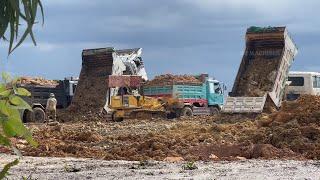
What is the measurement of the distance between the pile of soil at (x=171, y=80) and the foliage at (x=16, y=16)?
3227cm

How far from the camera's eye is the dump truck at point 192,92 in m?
35.1

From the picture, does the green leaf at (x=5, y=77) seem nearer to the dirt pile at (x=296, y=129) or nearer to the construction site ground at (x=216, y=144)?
the construction site ground at (x=216, y=144)

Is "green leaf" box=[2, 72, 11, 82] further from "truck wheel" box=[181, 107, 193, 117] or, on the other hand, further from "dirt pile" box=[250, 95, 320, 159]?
"truck wheel" box=[181, 107, 193, 117]

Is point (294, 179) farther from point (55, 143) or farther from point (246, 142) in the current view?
point (55, 143)

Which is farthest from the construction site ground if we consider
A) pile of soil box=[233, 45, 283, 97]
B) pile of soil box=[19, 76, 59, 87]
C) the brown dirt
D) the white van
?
the white van

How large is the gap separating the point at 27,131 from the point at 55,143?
53.2ft

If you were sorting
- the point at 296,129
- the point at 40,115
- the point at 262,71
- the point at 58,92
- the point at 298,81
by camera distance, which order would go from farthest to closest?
the point at 298,81 < the point at 58,92 < the point at 40,115 < the point at 262,71 < the point at 296,129

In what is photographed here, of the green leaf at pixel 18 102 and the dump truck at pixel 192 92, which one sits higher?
the green leaf at pixel 18 102

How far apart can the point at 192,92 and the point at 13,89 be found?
109 ft

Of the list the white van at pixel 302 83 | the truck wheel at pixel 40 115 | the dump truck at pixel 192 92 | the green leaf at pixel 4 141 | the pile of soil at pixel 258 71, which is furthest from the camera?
the white van at pixel 302 83

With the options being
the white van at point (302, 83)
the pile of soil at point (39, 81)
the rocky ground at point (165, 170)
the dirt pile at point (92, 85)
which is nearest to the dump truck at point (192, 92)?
the dirt pile at point (92, 85)

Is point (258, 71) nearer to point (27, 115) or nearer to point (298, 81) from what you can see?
point (298, 81)

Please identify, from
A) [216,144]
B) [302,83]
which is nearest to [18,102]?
[216,144]

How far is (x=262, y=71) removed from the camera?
2902cm
